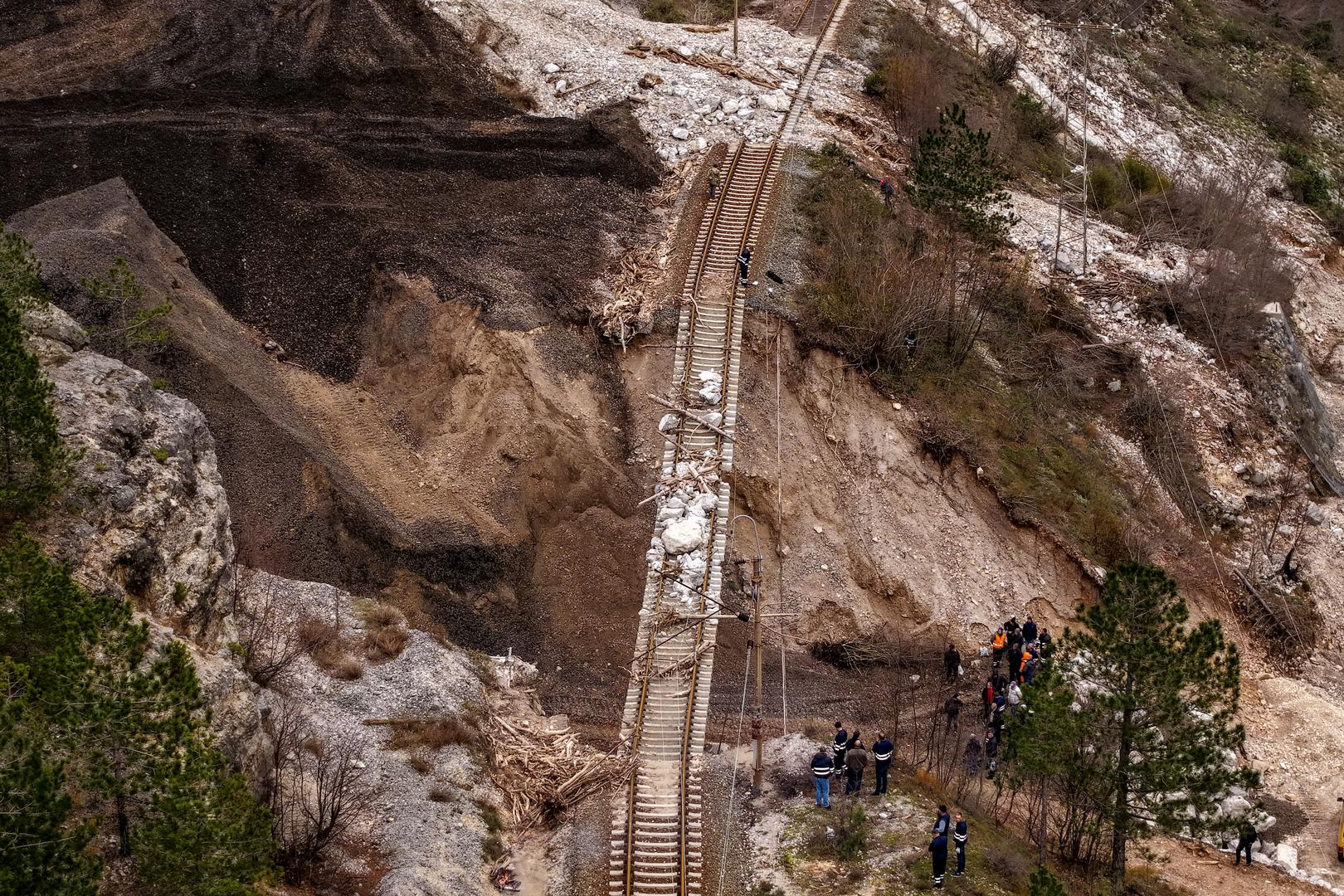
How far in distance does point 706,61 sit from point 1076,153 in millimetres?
14383

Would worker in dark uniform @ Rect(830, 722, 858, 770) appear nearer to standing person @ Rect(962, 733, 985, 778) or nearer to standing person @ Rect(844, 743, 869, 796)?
standing person @ Rect(844, 743, 869, 796)

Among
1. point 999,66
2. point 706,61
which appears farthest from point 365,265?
point 999,66

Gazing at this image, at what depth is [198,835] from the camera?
1314 centimetres

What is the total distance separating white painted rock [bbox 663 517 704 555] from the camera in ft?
84.9

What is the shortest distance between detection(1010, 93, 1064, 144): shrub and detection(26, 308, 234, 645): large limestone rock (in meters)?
33.4

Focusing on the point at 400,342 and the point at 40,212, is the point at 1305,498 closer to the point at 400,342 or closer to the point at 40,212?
the point at 400,342

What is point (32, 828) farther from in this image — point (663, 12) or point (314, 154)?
point (663, 12)

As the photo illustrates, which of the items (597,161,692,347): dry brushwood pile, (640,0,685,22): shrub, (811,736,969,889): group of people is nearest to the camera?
(811,736,969,889): group of people

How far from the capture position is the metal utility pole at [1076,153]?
38469mm

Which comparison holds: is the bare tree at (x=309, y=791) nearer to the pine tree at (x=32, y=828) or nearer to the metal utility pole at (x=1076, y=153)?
the pine tree at (x=32, y=828)

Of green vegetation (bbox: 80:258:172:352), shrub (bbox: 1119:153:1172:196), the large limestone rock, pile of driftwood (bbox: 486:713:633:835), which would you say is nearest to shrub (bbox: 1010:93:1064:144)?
shrub (bbox: 1119:153:1172:196)

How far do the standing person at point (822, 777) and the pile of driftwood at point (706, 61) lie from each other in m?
24.7

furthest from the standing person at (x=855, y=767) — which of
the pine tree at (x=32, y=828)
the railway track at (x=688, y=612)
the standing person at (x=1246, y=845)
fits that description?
the pine tree at (x=32, y=828)

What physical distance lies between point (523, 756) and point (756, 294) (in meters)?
13.4
